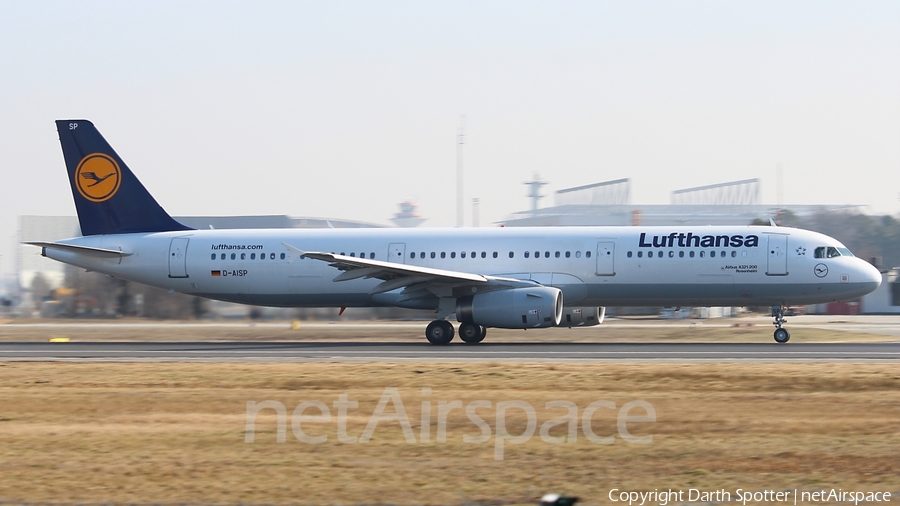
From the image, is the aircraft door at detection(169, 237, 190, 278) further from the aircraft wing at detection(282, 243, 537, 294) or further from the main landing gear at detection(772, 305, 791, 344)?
the main landing gear at detection(772, 305, 791, 344)

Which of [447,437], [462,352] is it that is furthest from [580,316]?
[447,437]

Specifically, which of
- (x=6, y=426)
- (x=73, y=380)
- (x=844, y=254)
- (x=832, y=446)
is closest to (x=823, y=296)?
(x=844, y=254)

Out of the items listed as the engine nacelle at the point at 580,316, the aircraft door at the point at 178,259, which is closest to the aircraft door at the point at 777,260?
the engine nacelle at the point at 580,316

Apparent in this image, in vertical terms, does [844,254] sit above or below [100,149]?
below

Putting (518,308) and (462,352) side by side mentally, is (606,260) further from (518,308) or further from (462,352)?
(462,352)

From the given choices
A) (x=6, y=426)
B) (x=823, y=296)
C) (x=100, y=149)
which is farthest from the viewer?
(x=100, y=149)

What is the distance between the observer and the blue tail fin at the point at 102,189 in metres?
34.4

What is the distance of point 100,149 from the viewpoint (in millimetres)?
34812

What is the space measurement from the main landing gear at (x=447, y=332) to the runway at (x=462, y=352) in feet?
1.41

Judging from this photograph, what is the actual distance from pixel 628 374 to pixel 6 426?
10439mm

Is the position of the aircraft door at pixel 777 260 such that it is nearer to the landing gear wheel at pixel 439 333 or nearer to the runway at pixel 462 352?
the runway at pixel 462 352

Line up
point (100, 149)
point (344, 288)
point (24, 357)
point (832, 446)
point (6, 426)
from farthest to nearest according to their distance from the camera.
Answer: point (100, 149) → point (344, 288) → point (24, 357) → point (6, 426) → point (832, 446)

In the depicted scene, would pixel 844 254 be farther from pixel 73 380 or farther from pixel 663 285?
pixel 73 380

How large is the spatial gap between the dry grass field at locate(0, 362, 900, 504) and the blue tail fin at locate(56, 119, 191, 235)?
593 inches
